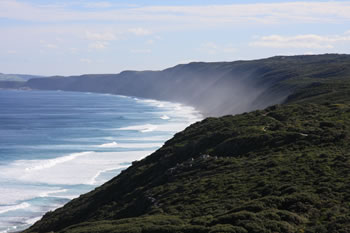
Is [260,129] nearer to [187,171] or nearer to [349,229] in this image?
[187,171]

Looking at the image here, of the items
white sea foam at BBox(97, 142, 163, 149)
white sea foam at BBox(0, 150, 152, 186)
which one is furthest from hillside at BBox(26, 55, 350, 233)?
white sea foam at BBox(97, 142, 163, 149)

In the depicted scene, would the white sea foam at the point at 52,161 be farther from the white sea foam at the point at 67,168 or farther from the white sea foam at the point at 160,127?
the white sea foam at the point at 160,127

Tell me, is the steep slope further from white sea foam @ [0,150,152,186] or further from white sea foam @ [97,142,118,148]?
white sea foam @ [97,142,118,148]

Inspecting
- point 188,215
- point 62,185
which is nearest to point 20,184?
point 62,185

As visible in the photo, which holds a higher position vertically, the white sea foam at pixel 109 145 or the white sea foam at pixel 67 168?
the white sea foam at pixel 109 145

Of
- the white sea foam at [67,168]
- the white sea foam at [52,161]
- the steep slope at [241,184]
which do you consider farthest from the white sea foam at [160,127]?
the steep slope at [241,184]

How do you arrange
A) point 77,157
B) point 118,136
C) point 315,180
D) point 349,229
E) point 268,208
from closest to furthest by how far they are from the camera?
point 349,229
point 268,208
point 315,180
point 77,157
point 118,136

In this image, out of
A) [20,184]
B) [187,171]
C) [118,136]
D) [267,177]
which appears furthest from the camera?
[118,136]
